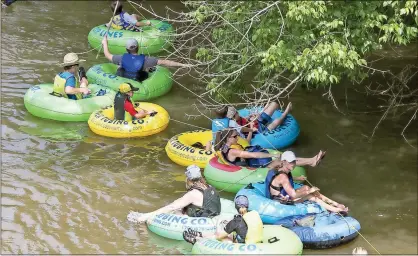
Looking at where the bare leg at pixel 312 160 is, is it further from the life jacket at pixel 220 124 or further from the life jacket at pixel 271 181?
the life jacket at pixel 220 124

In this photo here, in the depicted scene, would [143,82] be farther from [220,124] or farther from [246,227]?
[246,227]

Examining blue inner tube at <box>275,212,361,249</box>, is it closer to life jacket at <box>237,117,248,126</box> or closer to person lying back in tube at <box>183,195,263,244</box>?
person lying back in tube at <box>183,195,263,244</box>

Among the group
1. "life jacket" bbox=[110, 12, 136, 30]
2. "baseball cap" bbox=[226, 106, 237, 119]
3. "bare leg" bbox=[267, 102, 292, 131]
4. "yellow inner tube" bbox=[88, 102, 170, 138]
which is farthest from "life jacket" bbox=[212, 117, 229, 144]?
"life jacket" bbox=[110, 12, 136, 30]

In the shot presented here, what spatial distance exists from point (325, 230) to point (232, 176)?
196 cm

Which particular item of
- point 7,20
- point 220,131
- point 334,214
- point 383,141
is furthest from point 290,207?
point 7,20

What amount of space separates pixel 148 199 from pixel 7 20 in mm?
9903

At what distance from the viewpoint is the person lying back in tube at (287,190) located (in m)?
10.1

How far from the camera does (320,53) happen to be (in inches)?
377

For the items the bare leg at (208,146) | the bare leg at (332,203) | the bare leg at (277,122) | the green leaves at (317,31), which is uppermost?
the green leaves at (317,31)

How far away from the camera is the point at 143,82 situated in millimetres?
14688

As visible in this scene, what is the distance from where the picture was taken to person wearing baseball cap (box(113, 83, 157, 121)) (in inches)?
505

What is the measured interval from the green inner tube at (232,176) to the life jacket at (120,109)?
2.36m

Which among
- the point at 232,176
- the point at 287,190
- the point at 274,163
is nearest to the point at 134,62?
the point at 232,176

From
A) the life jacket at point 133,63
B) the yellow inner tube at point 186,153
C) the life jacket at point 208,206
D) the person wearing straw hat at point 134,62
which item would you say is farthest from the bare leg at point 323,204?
the life jacket at point 133,63
